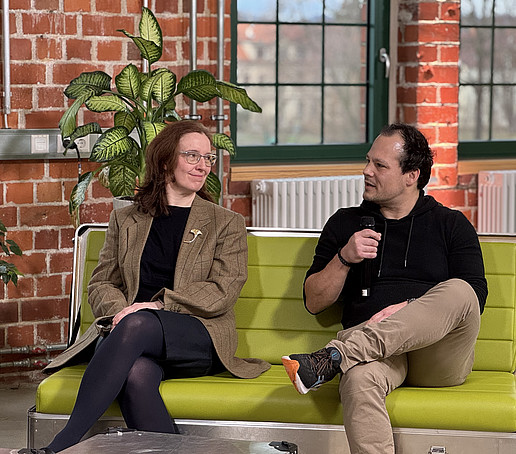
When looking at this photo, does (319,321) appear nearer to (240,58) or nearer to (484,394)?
(484,394)

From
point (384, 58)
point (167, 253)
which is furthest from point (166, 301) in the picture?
point (384, 58)

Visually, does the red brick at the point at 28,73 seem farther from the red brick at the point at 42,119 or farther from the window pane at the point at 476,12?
the window pane at the point at 476,12

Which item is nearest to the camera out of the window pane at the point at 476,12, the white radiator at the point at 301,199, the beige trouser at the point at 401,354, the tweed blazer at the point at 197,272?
the beige trouser at the point at 401,354

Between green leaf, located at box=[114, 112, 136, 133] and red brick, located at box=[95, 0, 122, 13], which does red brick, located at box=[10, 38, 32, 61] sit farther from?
green leaf, located at box=[114, 112, 136, 133]

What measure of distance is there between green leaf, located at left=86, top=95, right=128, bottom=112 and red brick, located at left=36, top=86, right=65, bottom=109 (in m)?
0.49

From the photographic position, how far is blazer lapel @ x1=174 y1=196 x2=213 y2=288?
3.11 metres

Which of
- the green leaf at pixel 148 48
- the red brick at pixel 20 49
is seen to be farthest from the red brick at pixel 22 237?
the green leaf at pixel 148 48

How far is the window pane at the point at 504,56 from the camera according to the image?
548cm

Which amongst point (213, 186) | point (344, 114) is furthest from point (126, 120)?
point (344, 114)

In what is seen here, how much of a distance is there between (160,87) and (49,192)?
0.80m

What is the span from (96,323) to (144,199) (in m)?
0.46

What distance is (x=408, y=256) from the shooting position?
10.0 ft

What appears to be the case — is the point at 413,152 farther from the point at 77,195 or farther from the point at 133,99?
the point at 77,195

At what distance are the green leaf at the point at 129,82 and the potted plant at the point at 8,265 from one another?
75cm
